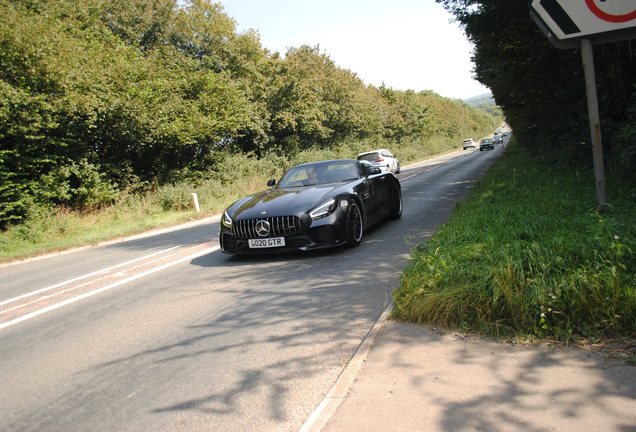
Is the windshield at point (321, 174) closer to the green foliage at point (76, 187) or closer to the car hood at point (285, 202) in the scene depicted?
the car hood at point (285, 202)

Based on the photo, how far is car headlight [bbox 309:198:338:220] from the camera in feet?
21.2

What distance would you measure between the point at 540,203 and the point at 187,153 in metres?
20.9

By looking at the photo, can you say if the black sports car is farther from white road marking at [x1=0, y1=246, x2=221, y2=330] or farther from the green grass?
the green grass

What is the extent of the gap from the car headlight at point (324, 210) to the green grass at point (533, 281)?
162cm

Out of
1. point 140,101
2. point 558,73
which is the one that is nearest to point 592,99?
point 558,73

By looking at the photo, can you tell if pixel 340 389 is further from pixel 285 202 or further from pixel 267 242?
pixel 285 202

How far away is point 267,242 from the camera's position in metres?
6.51

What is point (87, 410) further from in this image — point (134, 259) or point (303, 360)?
point (134, 259)

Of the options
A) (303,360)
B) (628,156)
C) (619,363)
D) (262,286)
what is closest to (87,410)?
(303,360)

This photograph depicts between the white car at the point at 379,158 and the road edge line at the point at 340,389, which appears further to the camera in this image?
the white car at the point at 379,158

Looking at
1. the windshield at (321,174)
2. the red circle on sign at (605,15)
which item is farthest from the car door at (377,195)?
→ the red circle on sign at (605,15)

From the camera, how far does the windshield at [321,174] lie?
817cm

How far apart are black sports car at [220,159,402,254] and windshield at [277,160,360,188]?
5 centimetres

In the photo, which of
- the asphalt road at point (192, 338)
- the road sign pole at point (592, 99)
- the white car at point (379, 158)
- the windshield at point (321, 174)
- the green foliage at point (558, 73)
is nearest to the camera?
the asphalt road at point (192, 338)
